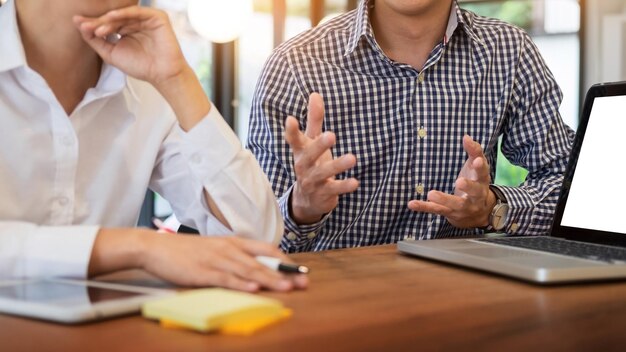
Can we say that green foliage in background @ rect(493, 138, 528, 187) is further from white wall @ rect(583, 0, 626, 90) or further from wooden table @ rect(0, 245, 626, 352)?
wooden table @ rect(0, 245, 626, 352)

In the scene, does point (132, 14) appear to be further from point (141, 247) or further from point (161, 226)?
point (161, 226)

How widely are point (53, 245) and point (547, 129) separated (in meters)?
1.37

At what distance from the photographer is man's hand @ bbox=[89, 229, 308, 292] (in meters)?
0.94

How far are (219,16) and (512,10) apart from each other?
2092 millimetres

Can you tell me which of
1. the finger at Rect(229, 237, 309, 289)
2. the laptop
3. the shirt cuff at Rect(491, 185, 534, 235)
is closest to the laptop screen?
the laptop

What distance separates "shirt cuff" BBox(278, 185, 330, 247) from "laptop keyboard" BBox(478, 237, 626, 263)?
0.43 meters

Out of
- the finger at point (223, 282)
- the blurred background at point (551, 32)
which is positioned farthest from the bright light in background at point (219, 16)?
the finger at point (223, 282)

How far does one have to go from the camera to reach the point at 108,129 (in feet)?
4.75

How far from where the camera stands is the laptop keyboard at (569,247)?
1.21 m

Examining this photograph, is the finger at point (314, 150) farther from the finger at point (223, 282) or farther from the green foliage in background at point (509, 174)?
the green foliage in background at point (509, 174)

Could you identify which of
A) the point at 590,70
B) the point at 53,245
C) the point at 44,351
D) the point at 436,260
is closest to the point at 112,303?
the point at 44,351

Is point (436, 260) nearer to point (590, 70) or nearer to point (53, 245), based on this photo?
point (53, 245)

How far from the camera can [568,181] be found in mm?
1546

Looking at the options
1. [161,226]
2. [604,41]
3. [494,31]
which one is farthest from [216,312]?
[604,41]
